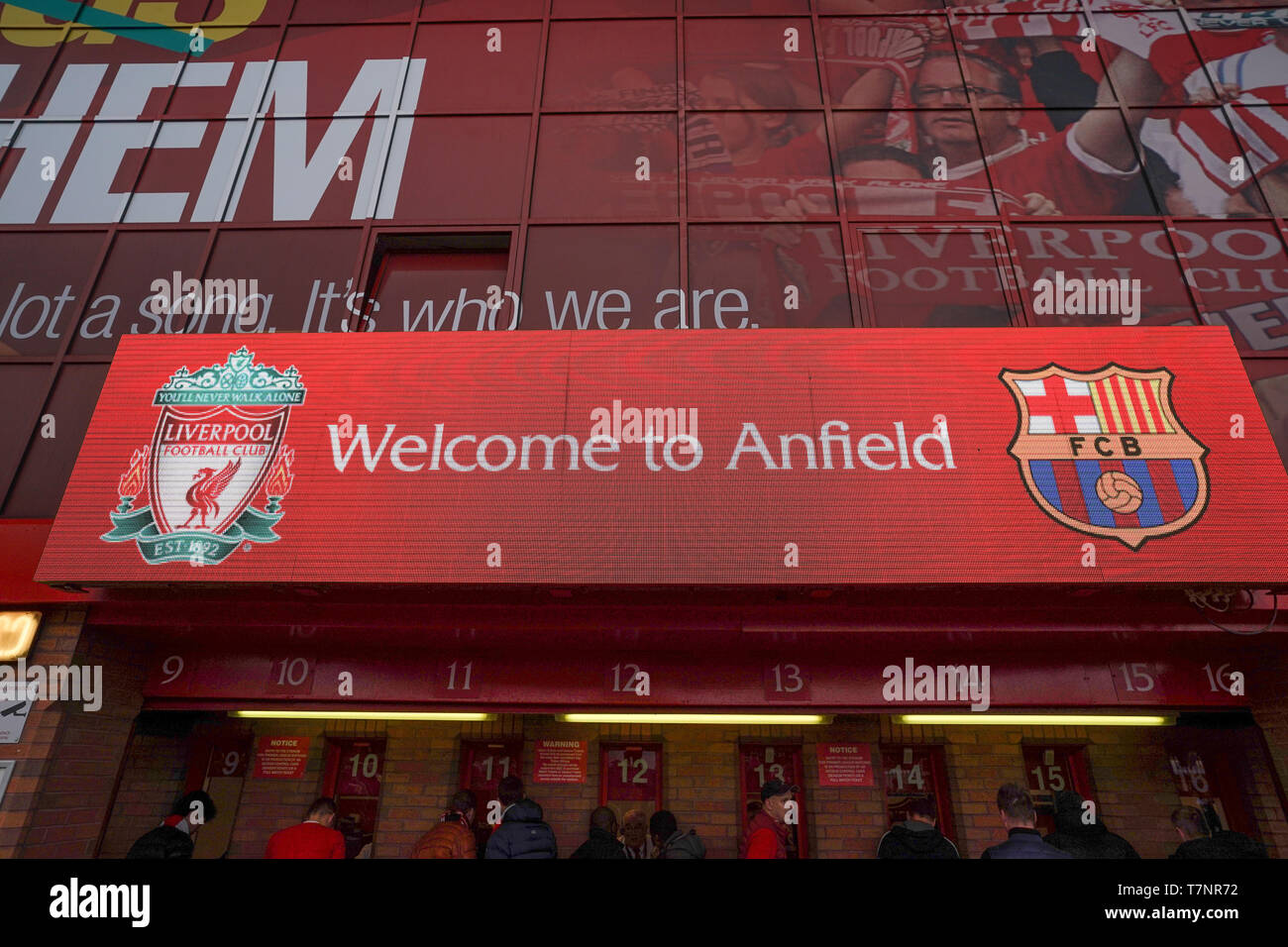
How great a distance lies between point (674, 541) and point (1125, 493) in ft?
9.93

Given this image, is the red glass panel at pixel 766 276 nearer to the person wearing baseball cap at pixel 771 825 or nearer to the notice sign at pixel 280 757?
the person wearing baseball cap at pixel 771 825

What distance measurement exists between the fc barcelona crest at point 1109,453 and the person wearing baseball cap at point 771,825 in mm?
2710

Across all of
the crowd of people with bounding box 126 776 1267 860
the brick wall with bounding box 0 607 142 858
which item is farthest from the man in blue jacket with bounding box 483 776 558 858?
the brick wall with bounding box 0 607 142 858

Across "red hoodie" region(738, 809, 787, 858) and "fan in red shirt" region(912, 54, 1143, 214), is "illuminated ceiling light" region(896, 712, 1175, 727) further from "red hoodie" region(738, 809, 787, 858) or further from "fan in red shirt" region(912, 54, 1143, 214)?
"fan in red shirt" region(912, 54, 1143, 214)

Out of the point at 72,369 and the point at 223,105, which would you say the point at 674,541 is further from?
the point at 223,105

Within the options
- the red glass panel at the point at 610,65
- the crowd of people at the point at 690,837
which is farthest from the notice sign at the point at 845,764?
the red glass panel at the point at 610,65

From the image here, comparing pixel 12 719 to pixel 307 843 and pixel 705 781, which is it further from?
pixel 705 781

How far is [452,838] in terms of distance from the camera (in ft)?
16.2

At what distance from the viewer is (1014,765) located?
5863mm

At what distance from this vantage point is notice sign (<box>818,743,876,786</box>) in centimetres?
583

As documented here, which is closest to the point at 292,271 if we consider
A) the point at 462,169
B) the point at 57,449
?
the point at 462,169

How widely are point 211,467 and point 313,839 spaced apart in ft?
8.89

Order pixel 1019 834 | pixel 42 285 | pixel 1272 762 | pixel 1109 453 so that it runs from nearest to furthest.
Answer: pixel 1019 834 < pixel 1109 453 < pixel 1272 762 < pixel 42 285

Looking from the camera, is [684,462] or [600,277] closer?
[684,462]
